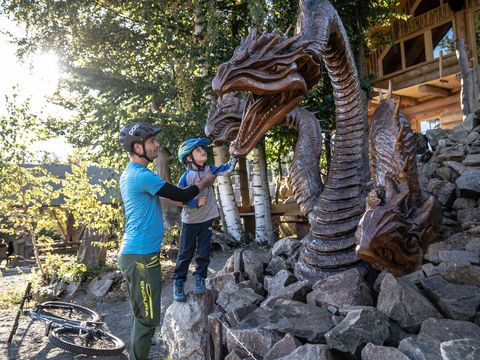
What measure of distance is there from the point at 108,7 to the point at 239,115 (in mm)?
8057

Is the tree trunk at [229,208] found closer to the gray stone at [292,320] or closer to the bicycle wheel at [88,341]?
the bicycle wheel at [88,341]

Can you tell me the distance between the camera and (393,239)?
6.30 feet

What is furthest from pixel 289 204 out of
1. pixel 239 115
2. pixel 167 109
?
pixel 239 115

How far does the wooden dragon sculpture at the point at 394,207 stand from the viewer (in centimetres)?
189

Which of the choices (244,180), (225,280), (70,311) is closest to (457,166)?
(225,280)

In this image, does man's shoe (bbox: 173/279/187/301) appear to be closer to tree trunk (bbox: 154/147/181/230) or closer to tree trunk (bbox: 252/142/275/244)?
tree trunk (bbox: 252/142/275/244)

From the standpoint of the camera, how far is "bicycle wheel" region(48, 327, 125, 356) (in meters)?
4.54

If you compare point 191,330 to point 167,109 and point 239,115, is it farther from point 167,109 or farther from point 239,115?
point 167,109

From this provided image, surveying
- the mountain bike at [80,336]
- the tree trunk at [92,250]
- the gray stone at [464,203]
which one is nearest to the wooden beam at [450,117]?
the gray stone at [464,203]

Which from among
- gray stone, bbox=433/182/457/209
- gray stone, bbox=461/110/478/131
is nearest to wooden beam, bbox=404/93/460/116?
gray stone, bbox=461/110/478/131

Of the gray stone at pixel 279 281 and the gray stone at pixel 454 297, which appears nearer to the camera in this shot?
the gray stone at pixel 454 297

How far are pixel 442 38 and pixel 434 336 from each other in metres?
13.5

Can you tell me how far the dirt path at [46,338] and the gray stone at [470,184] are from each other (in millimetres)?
3305

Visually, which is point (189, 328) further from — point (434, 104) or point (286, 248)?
point (434, 104)
